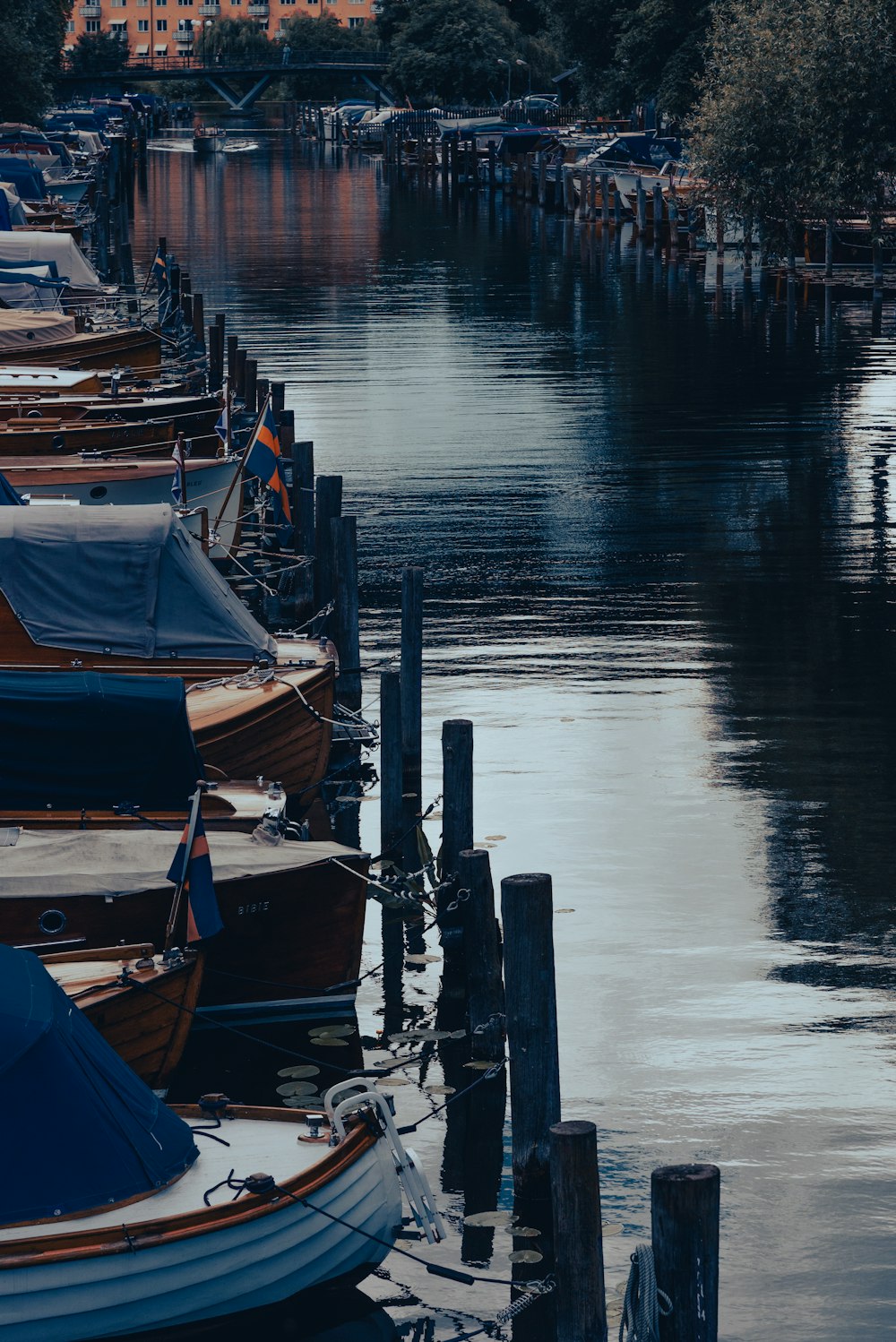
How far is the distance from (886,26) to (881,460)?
13.4 meters

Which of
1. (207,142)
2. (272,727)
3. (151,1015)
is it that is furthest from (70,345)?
(207,142)

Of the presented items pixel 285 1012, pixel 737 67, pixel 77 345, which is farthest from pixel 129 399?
pixel 737 67

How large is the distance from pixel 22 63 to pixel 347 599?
6132 cm

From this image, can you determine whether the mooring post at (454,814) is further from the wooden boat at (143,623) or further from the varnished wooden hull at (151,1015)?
the wooden boat at (143,623)

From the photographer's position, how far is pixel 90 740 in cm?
1450

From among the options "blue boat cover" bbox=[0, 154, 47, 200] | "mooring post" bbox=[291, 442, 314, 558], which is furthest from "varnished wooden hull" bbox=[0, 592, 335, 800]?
"blue boat cover" bbox=[0, 154, 47, 200]

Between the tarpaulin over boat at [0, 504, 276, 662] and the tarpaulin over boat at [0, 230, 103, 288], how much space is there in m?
28.3

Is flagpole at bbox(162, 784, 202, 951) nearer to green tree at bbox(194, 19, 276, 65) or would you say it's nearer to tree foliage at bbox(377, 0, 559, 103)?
tree foliage at bbox(377, 0, 559, 103)

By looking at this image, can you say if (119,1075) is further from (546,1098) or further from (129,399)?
(129,399)

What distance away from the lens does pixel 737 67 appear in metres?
50.7

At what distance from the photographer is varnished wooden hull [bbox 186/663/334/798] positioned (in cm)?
1666

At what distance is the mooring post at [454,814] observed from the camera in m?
14.2

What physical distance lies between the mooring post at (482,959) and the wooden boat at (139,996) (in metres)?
1.76

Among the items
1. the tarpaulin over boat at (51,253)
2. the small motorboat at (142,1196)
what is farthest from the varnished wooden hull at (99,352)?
the small motorboat at (142,1196)
